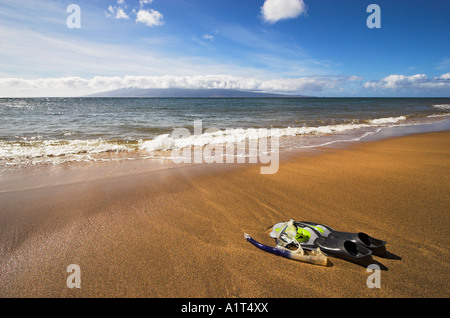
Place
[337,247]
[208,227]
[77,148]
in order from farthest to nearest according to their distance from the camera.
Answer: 1. [77,148]
2. [208,227]
3. [337,247]

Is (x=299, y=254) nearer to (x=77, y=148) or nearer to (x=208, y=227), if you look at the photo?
(x=208, y=227)

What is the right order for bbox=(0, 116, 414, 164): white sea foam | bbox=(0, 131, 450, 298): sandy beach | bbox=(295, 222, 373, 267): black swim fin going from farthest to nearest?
bbox=(0, 116, 414, 164): white sea foam, bbox=(295, 222, 373, 267): black swim fin, bbox=(0, 131, 450, 298): sandy beach

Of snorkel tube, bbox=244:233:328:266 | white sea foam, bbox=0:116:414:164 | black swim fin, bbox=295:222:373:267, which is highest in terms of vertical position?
white sea foam, bbox=0:116:414:164

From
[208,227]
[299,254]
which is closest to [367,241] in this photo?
[299,254]

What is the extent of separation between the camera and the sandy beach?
93.4 inches

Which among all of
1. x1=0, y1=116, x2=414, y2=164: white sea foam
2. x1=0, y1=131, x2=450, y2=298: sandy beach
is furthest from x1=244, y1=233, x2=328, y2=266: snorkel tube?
x1=0, y1=116, x2=414, y2=164: white sea foam

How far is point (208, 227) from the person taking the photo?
3.41 metres

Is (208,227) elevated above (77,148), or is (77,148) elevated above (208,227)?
(77,148)

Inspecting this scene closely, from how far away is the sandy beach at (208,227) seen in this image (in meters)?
2.37

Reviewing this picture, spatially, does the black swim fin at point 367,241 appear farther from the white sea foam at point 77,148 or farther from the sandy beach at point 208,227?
the white sea foam at point 77,148

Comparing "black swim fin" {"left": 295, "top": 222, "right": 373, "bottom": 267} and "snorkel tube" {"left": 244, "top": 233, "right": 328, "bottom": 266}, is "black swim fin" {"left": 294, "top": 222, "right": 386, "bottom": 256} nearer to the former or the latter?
"black swim fin" {"left": 295, "top": 222, "right": 373, "bottom": 267}

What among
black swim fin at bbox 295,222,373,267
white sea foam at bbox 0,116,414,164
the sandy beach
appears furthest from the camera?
white sea foam at bbox 0,116,414,164
